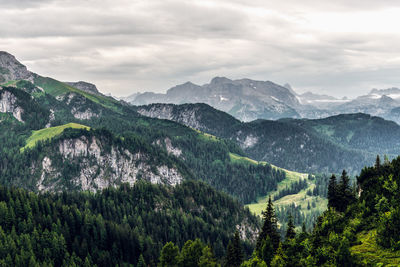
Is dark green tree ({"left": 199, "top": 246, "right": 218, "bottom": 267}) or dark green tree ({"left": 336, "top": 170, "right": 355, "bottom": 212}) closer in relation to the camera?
dark green tree ({"left": 199, "top": 246, "right": 218, "bottom": 267})

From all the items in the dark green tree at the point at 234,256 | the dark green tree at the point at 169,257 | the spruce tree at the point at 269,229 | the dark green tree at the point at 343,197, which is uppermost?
the dark green tree at the point at 343,197

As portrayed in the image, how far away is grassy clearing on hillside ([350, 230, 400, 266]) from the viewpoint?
57.2 metres

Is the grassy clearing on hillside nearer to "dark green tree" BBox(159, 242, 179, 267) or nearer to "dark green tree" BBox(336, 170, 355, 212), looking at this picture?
"dark green tree" BBox(336, 170, 355, 212)

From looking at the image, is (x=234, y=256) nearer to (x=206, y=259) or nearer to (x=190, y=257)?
(x=206, y=259)

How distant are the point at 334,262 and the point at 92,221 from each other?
12281cm

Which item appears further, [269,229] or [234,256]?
[234,256]

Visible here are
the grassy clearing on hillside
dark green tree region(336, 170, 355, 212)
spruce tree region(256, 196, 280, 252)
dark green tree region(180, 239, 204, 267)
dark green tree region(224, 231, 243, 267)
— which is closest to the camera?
the grassy clearing on hillside

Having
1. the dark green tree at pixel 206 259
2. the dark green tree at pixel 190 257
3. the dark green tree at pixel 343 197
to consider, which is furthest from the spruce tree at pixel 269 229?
the dark green tree at pixel 343 197

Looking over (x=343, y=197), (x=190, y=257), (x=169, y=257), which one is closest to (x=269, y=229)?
(x=190, y=257)

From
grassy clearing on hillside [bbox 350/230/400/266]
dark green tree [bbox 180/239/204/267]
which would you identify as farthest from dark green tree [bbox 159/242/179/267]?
grassy clearing on hillside [bbox 350/230/400/266]

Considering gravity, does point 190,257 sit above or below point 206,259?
below

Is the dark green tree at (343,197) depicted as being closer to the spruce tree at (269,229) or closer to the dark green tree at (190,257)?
the spruce tree at (269,229)

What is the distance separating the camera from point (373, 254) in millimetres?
60469

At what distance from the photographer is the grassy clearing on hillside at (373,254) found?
57.2 meters
